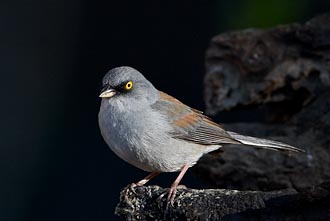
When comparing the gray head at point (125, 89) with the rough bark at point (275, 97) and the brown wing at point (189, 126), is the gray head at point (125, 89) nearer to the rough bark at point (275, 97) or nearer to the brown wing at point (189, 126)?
the brown wing at point (189, 126)

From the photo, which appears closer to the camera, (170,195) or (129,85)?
(170,195)

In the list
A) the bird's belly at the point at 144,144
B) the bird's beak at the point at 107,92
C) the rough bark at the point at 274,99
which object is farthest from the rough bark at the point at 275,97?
the bird's beak at the point at 107,92

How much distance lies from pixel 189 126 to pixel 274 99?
871 mm

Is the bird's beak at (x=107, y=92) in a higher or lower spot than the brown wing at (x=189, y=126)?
higher

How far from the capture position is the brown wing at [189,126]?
523 cm

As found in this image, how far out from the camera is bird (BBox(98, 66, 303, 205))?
4898mm

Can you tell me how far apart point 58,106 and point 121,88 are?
3.44 m

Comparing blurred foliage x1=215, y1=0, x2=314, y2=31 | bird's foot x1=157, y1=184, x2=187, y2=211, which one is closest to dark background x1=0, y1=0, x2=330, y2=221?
blurred foliage x1=215, y1=0, x2=314, y2=31

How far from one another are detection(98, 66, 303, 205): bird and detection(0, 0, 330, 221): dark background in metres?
2.39

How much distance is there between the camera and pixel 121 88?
507cm

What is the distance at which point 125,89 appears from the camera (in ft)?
16.7

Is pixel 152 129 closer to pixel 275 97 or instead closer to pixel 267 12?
pixel 275 97

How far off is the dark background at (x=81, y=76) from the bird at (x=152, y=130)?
94.3 inches

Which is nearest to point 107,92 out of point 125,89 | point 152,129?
point 125,89
